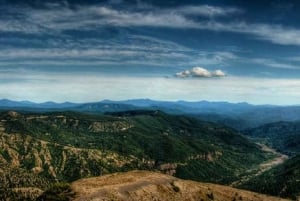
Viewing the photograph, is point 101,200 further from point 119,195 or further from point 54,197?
point 54,197

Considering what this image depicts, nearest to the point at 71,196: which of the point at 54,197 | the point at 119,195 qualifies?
the point at 54,197

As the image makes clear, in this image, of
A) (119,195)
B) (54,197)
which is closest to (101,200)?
(119,195)

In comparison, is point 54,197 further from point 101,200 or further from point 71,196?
point 101,200

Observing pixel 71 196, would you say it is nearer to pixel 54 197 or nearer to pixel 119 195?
pixel 54 197
